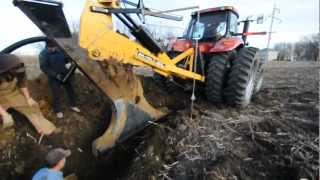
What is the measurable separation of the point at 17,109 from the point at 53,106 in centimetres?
91

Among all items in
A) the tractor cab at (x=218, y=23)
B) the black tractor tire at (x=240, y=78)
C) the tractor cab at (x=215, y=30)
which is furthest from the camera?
the tractor cab at (x=218, y=23)

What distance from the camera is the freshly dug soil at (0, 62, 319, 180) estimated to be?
3729 mm

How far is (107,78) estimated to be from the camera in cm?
461

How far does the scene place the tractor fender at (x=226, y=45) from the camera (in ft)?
19.0

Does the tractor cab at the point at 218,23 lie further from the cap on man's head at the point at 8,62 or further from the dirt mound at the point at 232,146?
the cap on man's head at the point at 8,62

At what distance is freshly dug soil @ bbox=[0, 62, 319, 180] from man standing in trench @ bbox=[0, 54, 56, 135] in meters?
0.18

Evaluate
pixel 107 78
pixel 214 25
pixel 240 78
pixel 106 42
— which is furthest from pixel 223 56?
pixel 106 42

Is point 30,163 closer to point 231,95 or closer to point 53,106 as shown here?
point 53,106

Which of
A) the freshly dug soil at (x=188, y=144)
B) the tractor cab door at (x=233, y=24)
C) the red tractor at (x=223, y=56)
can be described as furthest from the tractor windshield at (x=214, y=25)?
the freshly dug soil at (x=188, y=144)

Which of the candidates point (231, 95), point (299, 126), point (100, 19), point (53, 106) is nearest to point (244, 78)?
point (231, 95)

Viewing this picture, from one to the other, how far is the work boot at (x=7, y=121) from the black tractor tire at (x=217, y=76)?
3259 millimetres

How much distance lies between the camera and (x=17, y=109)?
4.92m

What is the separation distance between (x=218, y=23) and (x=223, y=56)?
39.7 inches

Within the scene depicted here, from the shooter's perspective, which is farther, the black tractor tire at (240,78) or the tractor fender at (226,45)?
the tractor fender at (226,45)
